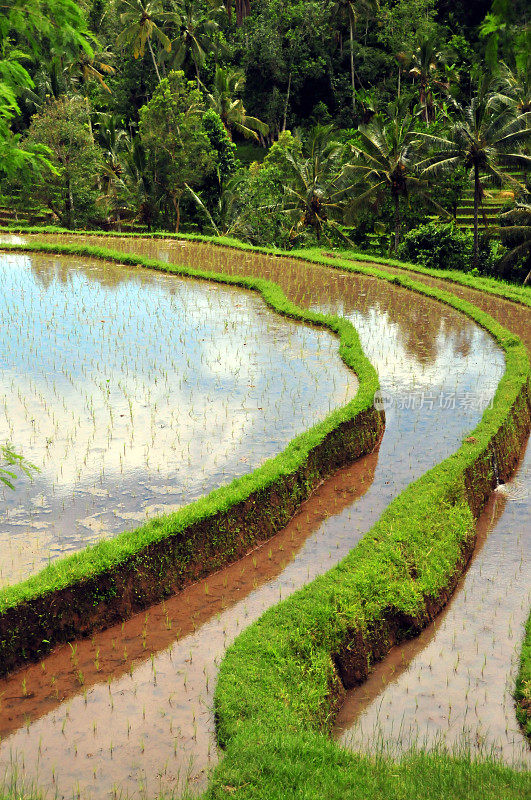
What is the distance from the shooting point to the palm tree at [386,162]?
21.8 m

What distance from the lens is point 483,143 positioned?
19.5m

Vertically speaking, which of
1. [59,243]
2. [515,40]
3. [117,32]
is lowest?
[59,243]

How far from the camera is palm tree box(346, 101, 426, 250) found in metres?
21.8

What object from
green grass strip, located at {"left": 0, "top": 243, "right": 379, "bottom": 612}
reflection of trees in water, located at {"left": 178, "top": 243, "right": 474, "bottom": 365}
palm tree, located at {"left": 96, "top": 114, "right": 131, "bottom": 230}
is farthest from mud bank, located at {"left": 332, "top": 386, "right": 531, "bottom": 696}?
palm tree, located at {"left": 96, "top": 114, "right": 131, "bottom": 230}

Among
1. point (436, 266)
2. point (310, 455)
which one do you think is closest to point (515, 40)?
point (310, 455)

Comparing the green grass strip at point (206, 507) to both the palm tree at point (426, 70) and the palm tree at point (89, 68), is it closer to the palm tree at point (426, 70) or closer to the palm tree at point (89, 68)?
the palm tree at point (426, 70)

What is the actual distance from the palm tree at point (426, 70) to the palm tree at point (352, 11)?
2580 mm

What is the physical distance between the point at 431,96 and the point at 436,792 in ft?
106

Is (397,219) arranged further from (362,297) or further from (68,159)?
(68,159)

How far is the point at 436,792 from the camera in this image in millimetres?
4164

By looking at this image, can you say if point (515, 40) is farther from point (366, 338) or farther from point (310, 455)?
point (366, 338)

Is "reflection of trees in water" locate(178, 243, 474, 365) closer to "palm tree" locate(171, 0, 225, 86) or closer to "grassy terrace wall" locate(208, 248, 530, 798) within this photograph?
"grassy terrace wall" locate(208, 248, 530, 798)

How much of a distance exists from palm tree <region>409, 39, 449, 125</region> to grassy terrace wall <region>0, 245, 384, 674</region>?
80.4ft

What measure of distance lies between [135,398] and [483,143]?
44.6 feet
